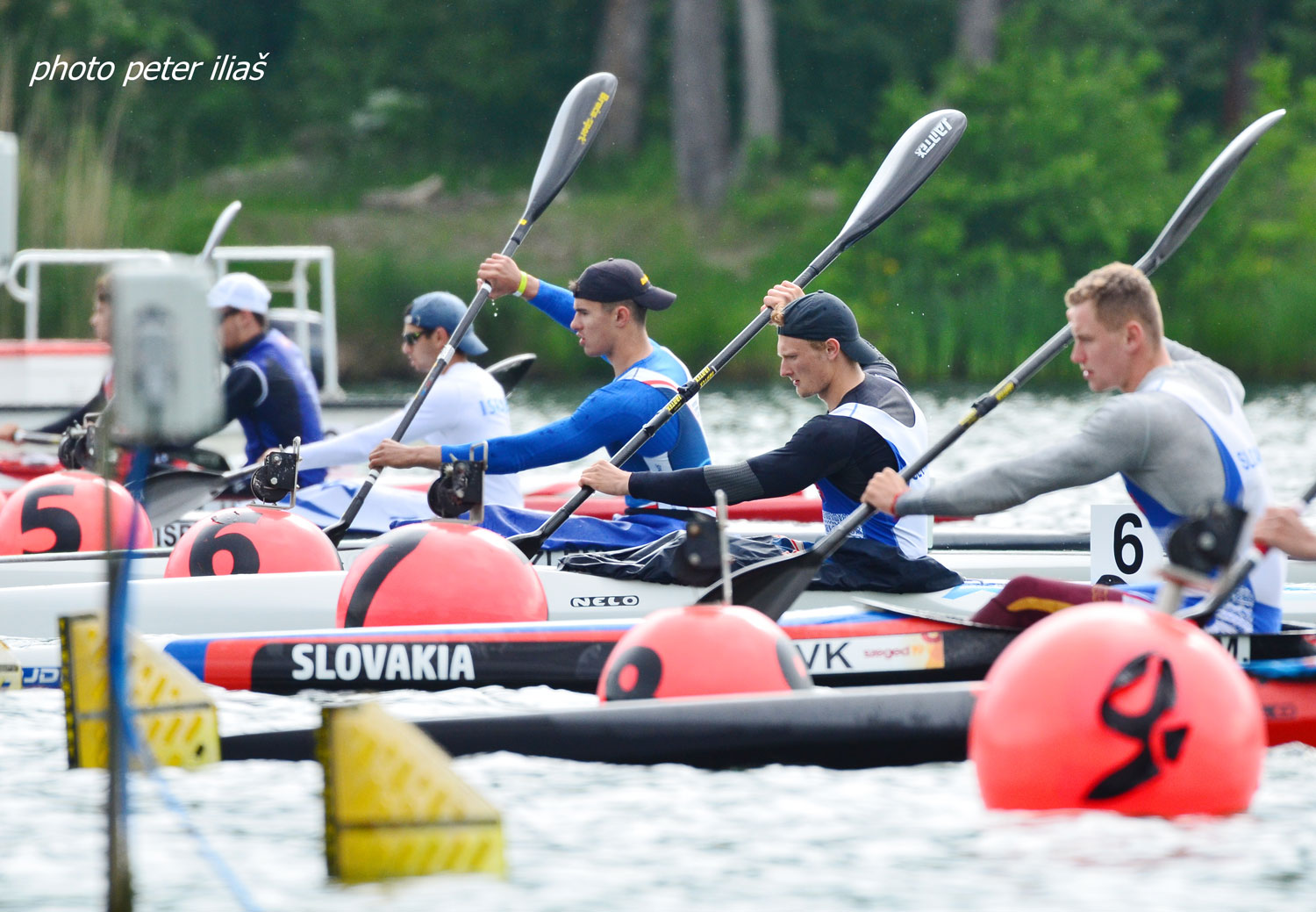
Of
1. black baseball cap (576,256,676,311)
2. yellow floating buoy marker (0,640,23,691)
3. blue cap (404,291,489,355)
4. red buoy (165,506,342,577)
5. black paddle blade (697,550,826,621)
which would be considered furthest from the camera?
blue cap (404,291,489,355)

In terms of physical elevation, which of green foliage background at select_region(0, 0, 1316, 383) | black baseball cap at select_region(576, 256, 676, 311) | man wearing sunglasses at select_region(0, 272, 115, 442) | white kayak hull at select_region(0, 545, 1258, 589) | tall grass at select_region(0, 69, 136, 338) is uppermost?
green foliage background at select_region(0, 0, 1316, 383)

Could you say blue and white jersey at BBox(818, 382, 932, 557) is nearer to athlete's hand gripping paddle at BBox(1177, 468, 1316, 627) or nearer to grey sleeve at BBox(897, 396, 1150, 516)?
grey sleeve at BBox(897, 396, 1150, 516)

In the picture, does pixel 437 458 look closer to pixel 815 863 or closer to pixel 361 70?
pixel 815 863

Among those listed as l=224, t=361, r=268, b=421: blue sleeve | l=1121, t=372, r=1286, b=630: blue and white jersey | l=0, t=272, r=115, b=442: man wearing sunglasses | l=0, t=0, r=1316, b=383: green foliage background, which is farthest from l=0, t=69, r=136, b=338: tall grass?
l=1121, t=372, r=1286, b=630: blue and white jersey

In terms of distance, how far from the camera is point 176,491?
9086mm

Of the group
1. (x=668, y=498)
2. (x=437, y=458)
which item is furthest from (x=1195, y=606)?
(x=437, y=458)

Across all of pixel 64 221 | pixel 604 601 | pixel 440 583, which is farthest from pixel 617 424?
pixel 64 221

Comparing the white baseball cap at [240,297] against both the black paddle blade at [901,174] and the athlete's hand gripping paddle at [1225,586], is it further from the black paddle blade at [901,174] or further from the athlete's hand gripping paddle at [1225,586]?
the athlete's hand gripping paddle at [1225,586]

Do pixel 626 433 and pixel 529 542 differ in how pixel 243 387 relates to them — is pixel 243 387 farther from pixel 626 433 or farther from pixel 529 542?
pixel 626 433

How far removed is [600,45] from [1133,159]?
9937 millimetres

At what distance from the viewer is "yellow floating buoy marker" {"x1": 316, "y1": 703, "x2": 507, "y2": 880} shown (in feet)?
13.0

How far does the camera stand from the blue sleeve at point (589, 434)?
277 inches

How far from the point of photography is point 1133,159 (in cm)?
2750

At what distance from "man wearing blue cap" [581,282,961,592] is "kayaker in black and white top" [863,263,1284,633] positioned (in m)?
0.73
